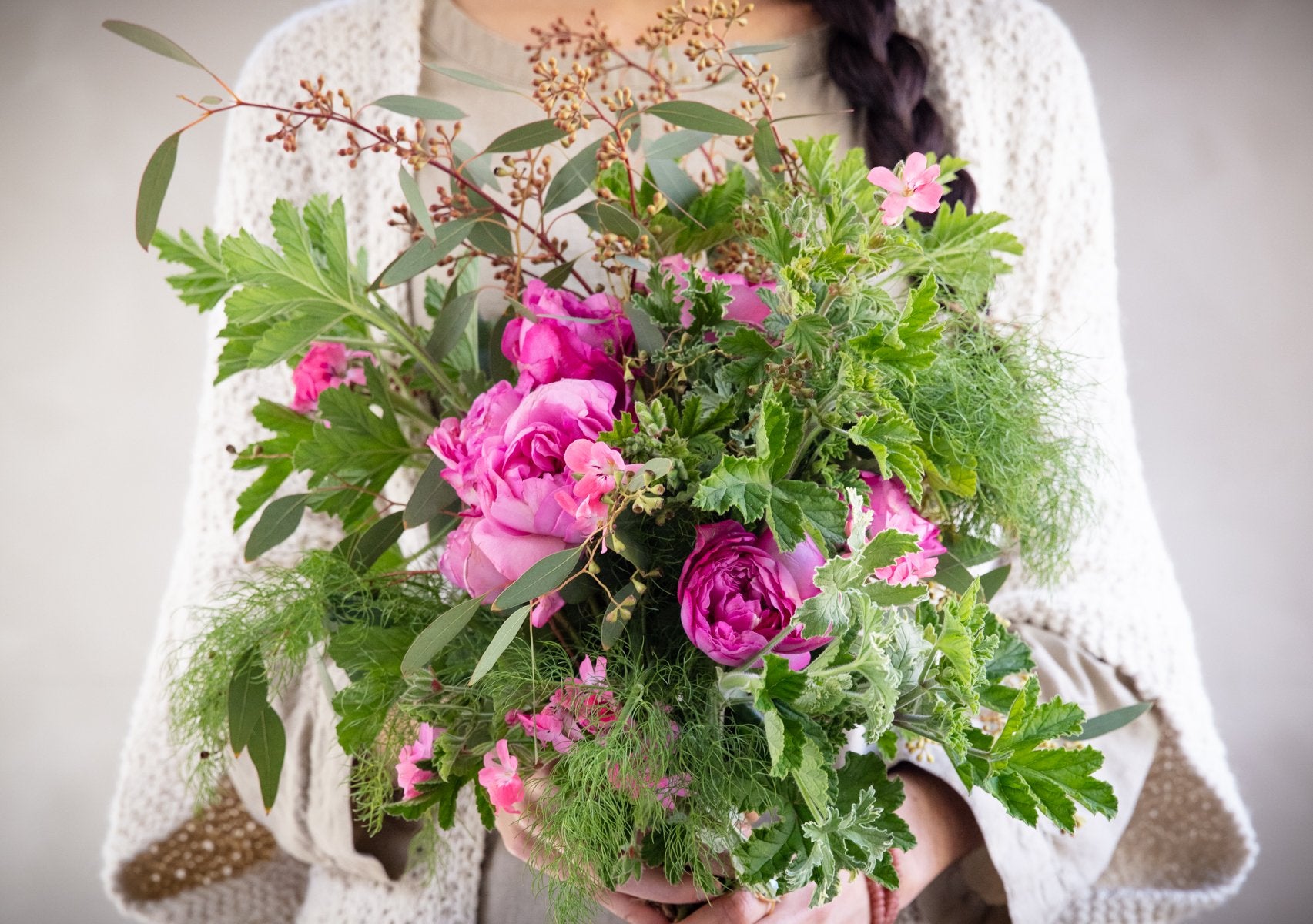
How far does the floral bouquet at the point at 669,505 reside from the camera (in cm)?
35

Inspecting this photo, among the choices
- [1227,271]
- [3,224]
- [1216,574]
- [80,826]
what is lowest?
[80,826]

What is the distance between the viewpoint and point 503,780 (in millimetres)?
381

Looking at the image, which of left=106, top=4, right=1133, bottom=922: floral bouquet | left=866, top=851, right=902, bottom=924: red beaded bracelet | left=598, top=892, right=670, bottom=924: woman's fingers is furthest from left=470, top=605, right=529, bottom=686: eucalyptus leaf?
left=866, top=851, right=902, bottom=924: red beaded bracelet

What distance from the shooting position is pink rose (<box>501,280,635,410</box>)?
15.7 inches

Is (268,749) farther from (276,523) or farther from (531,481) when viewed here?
(531,481)

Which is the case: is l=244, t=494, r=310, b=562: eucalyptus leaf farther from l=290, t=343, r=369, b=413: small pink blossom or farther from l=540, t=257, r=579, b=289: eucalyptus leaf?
l=540, t=257, r=579, b=289: eucalyptus leaf

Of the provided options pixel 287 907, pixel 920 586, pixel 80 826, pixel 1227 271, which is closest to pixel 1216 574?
pixel 1227 271

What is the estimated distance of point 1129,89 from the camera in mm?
1088

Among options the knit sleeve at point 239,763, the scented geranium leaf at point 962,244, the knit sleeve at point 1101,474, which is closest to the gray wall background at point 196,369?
the knit sleeve at point 1101,474

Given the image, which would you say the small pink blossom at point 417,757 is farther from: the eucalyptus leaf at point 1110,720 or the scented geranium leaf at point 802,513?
the eucalyptus leaf at point 1110,720

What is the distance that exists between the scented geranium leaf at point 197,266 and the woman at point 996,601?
265 millimetres

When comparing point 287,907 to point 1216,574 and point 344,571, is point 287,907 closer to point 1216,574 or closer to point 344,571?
point 344,571

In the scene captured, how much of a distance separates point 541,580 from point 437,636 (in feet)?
0.19

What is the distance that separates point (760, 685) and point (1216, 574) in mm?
976
